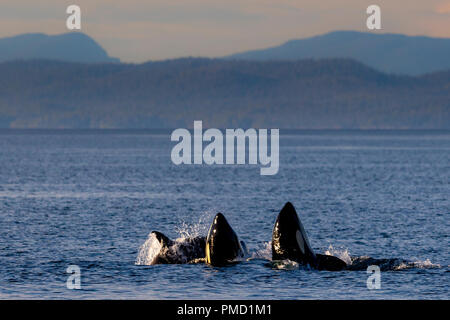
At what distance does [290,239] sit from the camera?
104 ft

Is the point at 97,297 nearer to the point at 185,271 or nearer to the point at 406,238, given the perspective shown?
the point at 185,271

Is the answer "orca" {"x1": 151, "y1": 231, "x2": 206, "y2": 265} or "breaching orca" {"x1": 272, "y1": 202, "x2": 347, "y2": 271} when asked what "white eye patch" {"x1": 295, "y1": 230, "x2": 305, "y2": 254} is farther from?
"orca" {"x1": 151, "y1": 231, "x2": 206, "y2": 265}

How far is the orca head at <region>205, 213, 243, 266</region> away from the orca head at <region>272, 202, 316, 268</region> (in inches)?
66.3

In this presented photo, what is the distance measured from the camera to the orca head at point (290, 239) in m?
31.4

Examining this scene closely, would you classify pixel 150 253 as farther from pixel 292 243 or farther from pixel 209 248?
pixel 292 243

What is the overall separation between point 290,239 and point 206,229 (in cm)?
2417

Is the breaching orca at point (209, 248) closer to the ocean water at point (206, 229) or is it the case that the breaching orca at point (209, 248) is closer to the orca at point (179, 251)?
the orca at point (179, 251)

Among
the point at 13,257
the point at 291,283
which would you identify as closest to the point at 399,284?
the point at 291,283

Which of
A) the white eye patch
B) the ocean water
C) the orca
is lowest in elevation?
the ocean water

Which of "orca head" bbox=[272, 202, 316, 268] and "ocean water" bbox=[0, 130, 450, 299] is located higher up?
"orca head" bbox=[272, 202, 316, 268]

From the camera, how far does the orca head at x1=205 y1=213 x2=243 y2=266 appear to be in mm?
32062

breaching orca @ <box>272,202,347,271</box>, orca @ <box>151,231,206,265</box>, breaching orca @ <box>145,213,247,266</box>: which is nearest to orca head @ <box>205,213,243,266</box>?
breaching orca @ <box>145,213,247,266</box>

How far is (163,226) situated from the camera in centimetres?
5312
